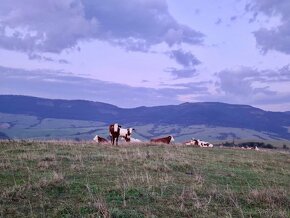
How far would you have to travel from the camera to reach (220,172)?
17.9 meters

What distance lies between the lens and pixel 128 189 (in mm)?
12352

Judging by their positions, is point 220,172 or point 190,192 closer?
point 190,192

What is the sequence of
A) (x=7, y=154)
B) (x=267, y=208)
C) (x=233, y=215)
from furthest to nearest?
1. (x=7, y=154)
2. (x=267, y=208)
3. (x=233, y=215)

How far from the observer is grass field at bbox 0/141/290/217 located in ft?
34.1

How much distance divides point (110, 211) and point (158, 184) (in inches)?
156

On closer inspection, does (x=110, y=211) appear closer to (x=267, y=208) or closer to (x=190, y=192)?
(x=190, y=192)

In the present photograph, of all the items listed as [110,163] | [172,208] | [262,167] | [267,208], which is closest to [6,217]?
[172,208]

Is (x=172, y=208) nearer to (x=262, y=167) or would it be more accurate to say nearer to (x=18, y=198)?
(x=18, y=198)

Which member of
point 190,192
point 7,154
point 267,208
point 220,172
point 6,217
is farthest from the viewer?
point 7,154

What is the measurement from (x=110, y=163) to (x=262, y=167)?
883cm

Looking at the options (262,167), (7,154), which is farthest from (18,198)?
(262,167)

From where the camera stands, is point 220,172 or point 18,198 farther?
point 220,172

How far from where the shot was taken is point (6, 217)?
944 centimetres

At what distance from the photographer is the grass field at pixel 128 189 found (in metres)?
10.4
